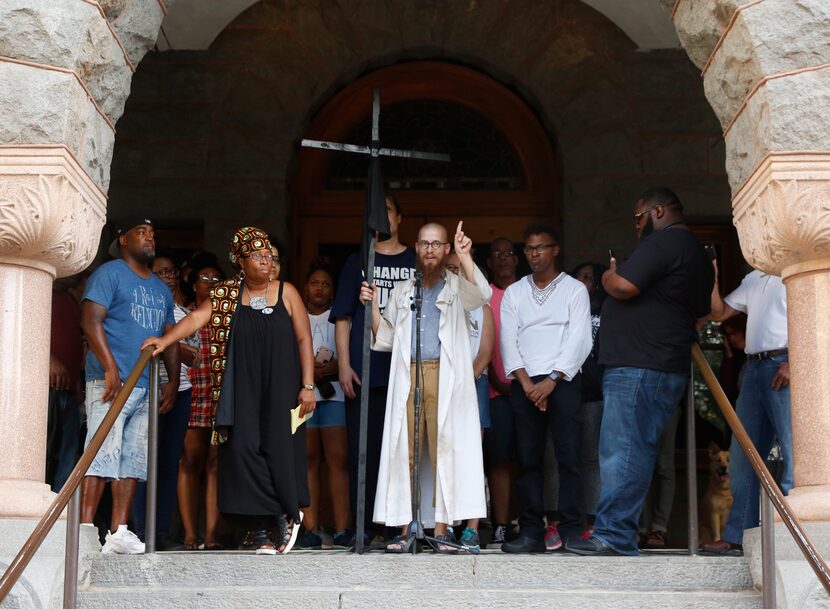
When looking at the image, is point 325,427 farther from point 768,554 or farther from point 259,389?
point 768,554

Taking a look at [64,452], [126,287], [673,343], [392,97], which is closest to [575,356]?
[673,343]

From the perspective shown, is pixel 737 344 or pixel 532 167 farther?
pixel 532 167

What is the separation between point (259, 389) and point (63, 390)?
1647 mm

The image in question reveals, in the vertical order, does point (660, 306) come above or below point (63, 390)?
above

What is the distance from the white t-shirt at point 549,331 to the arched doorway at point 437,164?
9.64ft

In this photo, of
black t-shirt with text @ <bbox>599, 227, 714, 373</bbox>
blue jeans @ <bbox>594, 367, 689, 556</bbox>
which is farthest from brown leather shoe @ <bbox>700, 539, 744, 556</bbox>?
black t-shirt with text @ <bbox>599, 227, 714, 373</bbox>

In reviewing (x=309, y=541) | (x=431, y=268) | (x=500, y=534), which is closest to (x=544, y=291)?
(x=431, y=268)

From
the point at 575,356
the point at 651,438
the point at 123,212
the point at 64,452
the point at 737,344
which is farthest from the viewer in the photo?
the point at 123,212

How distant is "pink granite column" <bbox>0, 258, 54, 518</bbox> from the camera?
19.2 feet

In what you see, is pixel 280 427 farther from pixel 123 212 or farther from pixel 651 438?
pixel 123 212

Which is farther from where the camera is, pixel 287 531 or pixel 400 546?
pixel 287 531

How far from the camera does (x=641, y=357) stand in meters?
6.66

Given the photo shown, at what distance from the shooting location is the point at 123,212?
9.97m

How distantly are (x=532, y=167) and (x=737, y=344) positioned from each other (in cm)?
244
